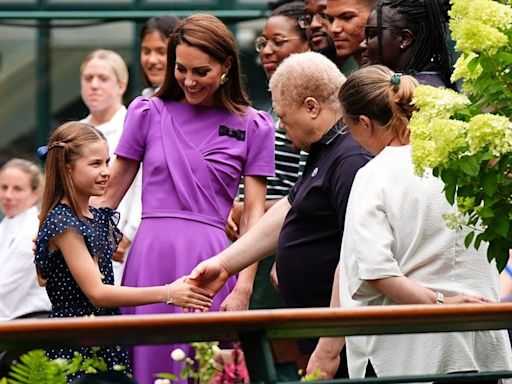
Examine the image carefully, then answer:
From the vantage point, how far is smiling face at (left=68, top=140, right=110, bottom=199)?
607 centimetres

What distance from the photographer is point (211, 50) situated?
6258mm

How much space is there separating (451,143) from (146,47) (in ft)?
13.4

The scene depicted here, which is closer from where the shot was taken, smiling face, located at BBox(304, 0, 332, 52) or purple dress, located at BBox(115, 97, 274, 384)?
purple dress, located at BBox(115, 97, 274, 384)

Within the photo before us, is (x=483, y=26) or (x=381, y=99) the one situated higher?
(x=483, y=26)

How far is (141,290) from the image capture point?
19.4 ft

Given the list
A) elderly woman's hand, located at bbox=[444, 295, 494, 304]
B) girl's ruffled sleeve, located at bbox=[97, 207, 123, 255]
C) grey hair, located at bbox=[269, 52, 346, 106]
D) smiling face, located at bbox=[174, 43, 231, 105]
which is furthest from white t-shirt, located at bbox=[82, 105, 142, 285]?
→ elderly woman's hand, located at bbox=[444, 295, 494, 304]

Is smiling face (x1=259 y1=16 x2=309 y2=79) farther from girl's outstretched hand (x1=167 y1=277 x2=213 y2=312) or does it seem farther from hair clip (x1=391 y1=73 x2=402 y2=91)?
hair clip (x1=391 y1=73 x2=402 y2=91)

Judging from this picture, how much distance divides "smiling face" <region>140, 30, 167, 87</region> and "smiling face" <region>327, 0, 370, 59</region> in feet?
5.39

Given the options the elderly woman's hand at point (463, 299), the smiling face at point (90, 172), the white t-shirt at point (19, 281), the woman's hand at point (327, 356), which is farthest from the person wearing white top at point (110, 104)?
the elderly woman's hand at point (463, 299)

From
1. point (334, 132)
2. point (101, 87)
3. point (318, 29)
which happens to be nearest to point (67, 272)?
point (334, 132)

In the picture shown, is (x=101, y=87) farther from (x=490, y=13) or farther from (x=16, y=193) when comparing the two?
(x=490, y=13)

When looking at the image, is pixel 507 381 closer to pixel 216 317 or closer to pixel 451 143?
pixel 451 143

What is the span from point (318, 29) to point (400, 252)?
2.28 meters

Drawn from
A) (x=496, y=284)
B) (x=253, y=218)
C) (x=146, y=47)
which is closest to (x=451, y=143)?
(x=496, y=284)
